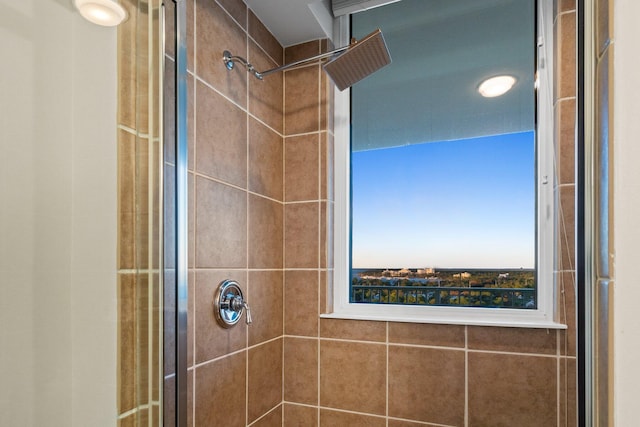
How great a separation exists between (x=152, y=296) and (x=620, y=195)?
24.9 inches

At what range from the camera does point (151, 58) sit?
67 cm

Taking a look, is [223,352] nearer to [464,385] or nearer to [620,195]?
[464,385]

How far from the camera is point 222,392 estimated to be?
133cm

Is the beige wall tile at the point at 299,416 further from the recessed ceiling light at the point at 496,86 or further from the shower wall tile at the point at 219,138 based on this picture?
the recessed ceiling light at the point at 496,86

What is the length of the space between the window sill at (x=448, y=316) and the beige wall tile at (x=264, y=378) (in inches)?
10.1

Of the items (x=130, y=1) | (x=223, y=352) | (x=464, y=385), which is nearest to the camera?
(x=130, y=1)

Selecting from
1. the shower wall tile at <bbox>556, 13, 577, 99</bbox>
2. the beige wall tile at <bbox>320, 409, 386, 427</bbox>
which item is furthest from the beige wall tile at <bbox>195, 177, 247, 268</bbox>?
the shower wall tile at <bbox>556, 13, 577, 99</bbox>

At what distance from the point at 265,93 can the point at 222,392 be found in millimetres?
1139

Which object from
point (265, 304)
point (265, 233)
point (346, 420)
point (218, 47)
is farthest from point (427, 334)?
point (218, 47)

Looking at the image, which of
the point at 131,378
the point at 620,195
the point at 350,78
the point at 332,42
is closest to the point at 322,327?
the point at 350,78

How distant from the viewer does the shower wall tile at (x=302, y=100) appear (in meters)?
1.76

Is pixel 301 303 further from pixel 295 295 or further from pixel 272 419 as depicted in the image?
pixel 272 419

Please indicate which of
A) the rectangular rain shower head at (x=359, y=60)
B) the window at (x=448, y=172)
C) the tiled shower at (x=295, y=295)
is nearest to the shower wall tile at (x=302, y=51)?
the tiled shower at (x=295, y=295)

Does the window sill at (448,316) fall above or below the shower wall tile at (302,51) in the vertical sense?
below
